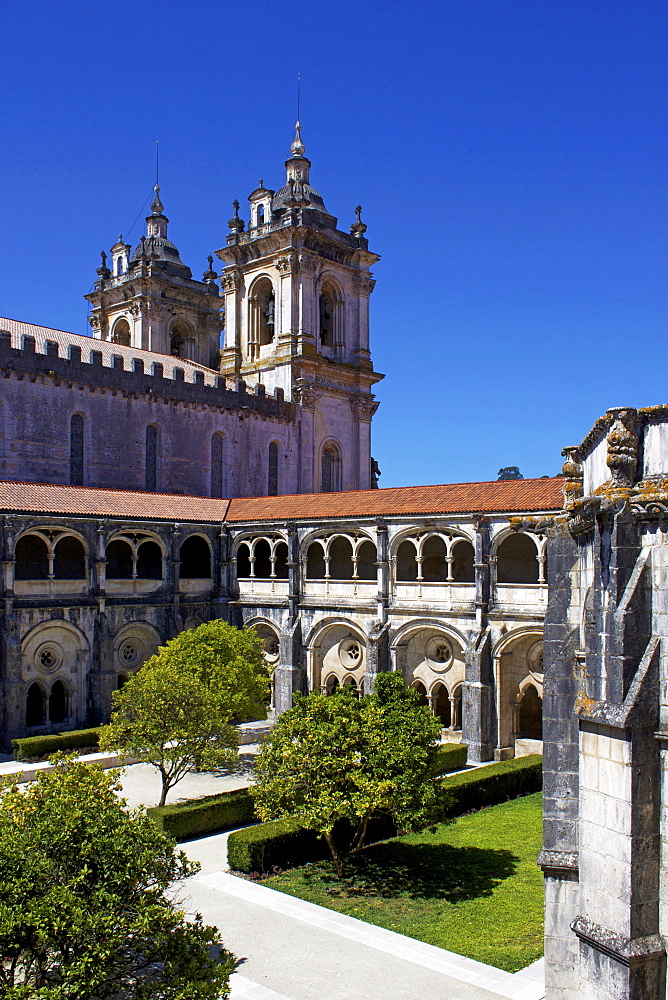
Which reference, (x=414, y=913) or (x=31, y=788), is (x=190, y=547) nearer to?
(x=414, y=913)

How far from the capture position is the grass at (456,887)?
16509mm

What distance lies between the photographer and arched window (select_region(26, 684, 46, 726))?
32.8 metres

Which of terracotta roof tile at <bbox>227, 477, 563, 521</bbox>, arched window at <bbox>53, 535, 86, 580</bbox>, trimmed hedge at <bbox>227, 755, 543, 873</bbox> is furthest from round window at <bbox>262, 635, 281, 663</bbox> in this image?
trimmed hedge at <bbox>227, 755, 543, 873</bbox>

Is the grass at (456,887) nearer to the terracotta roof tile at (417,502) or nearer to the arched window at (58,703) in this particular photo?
the terracotta roof tile at (417,502)

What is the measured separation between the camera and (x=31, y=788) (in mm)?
12258

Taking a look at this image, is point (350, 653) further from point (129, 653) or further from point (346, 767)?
point (346, 767)

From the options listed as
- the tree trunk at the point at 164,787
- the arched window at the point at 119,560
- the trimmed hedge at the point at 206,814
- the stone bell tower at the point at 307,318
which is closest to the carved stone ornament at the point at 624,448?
the trimmed hedge at the point at 206,814

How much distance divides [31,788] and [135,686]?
13405mm

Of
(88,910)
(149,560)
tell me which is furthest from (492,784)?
(149,560)

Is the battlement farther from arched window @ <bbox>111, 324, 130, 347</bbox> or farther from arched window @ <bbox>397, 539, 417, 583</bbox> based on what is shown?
arched window @ <bbox>397, 539, 417, 583</bbox>

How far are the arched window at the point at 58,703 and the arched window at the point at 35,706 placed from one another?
444mm

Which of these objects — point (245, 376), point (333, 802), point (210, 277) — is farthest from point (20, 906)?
point (210, 277)

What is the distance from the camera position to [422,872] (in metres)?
20.3

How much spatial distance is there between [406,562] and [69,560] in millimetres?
15081
